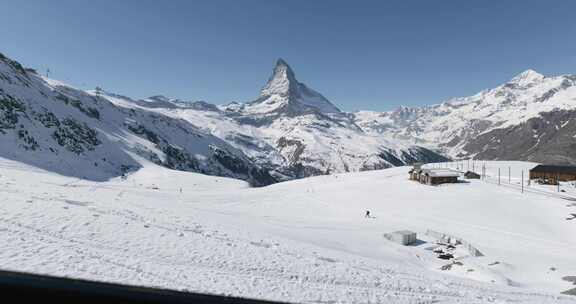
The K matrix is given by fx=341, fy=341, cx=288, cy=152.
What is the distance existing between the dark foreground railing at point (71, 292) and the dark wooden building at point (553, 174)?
141 meters

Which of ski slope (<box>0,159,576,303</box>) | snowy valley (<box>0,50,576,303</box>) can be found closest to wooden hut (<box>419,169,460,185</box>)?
snowy valley (<box>0,50,576,303</box>)

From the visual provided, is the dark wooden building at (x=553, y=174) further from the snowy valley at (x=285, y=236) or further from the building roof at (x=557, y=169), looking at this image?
the snowy valley at (x=285, y=236)

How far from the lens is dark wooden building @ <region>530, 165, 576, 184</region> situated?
382ft

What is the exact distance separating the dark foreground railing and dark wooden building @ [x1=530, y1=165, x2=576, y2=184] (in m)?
141

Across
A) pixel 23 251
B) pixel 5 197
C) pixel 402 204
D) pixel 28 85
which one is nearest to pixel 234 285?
pixel 23 251

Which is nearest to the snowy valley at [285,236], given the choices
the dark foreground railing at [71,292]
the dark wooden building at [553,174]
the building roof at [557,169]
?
the dark foreground railing at [71,292]

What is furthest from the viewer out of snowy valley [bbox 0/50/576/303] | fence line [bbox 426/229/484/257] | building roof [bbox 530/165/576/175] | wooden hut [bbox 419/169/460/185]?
building roof [bbox 530/165/576/175]

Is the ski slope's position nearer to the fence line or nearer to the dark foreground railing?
the fence line

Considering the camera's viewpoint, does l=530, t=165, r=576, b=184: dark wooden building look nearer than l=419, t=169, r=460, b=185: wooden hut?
No

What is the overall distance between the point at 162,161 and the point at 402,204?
125m

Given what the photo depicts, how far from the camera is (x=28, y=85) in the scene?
506ft

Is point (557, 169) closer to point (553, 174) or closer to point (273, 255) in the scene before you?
point (553, 174)

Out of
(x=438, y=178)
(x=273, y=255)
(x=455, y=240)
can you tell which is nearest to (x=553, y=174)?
(x=438, y=178)

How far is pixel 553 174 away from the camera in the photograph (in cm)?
11856
